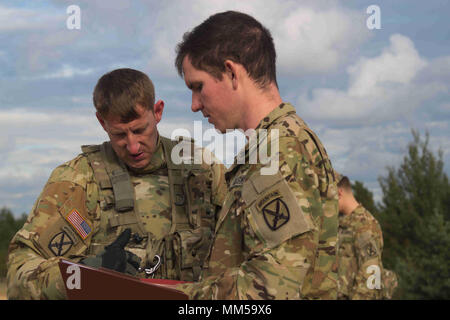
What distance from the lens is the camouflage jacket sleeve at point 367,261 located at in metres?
7.75

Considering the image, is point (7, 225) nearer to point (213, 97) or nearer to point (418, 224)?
point (418, 224)

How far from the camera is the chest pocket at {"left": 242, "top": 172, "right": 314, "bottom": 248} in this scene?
95.1 inches

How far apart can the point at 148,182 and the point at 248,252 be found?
179cm

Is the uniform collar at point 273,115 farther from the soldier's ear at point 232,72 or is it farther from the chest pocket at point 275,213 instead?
the chest pocket at point 275,213

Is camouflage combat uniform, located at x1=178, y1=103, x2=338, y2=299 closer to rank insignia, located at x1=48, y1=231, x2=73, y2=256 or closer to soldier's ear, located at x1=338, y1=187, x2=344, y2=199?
rank insignia, located at x1=48, y1=231, x2=73, y2=256

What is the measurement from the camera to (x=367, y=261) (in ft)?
25.6

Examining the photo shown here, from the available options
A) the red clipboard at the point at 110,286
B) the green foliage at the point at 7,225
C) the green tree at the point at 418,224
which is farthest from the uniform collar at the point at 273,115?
the green foliage at the point at 7,225

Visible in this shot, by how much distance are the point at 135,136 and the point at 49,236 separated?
36.9 inches

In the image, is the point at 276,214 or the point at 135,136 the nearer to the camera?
the point at 276,214

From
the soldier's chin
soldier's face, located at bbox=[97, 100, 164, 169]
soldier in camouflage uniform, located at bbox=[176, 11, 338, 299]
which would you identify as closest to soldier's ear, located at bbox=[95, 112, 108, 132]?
soldier's face, located at bbox=[97, 100, 164, 169]

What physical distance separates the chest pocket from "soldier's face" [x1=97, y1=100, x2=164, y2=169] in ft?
5.56

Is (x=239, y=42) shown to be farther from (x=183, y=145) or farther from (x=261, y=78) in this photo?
(x=183, y=145)

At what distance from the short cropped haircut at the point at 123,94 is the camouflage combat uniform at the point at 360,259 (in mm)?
4784

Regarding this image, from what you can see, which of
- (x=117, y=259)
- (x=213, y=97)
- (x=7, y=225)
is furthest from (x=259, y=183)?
(x=7, y=225)
